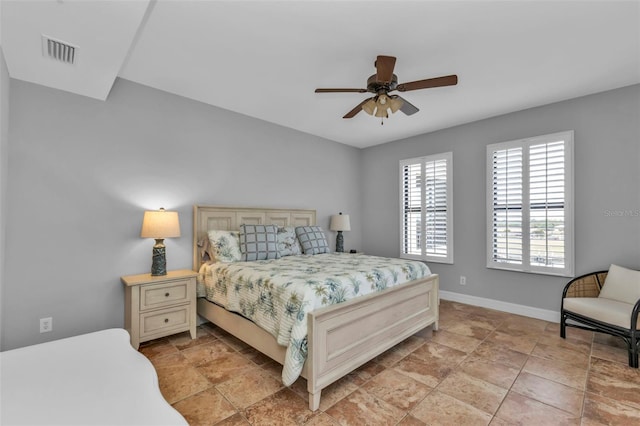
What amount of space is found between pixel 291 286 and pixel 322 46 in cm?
199

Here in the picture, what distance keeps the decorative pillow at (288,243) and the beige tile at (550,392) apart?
8.62 feet

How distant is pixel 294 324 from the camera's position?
204 centimetres

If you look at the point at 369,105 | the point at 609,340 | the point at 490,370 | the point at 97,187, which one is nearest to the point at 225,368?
the point at 97,187

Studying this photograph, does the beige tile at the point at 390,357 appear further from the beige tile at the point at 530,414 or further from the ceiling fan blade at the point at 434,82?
the ceiling fan blade at the point at 434,82

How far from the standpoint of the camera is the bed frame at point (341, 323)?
2051 mm

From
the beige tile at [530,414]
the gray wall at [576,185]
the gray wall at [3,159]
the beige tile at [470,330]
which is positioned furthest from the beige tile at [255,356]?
the gray wall at [576,185]

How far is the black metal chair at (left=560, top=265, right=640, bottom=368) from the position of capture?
8.33ft

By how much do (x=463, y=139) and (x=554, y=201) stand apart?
4.89 ft

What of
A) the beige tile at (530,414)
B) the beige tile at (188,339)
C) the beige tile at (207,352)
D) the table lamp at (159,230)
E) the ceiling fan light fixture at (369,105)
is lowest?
the beige tile at (188,339)

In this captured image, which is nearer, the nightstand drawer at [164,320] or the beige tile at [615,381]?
the beige tile at [615,381]

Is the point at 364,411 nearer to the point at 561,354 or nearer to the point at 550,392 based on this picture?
the point at 550,392

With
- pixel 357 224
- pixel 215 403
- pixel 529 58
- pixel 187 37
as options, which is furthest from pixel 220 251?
pixel 529 58

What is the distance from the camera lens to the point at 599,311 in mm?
2781

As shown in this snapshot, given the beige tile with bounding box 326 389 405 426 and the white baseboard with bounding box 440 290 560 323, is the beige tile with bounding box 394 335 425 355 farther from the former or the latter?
the white baseboard with bounding box 440 290 560 323
